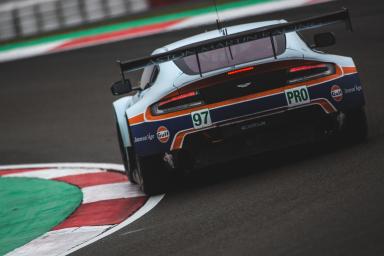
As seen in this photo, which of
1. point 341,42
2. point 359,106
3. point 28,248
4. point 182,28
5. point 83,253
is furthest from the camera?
point 182,28

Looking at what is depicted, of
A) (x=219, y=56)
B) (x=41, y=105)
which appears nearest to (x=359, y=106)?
(x=219, y=56)

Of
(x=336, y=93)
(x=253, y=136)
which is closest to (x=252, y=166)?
(x=253, y=136)

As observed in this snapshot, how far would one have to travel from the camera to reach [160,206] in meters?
7.23

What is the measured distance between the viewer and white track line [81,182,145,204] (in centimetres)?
828

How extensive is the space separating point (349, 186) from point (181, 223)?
1.17 m

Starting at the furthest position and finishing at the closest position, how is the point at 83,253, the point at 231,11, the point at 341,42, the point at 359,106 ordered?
the point at 231,11
the point at 341,42
the point at 359,106
the point at 83,253

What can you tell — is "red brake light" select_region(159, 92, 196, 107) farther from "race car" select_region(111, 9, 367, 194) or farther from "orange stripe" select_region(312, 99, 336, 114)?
"orange stripe" select_region(312, 99, 336, 114)

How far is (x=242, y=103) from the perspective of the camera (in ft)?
23.5

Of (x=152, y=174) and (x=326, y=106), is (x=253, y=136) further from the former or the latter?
(x=152, y=174)

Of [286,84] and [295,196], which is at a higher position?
[286,84]

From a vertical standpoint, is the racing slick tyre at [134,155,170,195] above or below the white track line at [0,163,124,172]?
above

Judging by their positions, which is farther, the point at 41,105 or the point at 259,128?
the point at 41,105

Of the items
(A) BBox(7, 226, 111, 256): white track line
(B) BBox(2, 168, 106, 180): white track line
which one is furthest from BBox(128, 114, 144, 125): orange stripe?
(B) BBox(2, 168, 106, 180): white track line

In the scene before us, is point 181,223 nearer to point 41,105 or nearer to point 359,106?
point 359,106
